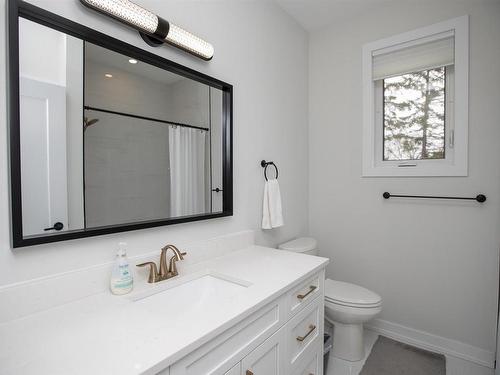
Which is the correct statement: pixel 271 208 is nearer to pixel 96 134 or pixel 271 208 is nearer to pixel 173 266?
pixel 173 266

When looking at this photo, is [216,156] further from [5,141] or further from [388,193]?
[388,193]

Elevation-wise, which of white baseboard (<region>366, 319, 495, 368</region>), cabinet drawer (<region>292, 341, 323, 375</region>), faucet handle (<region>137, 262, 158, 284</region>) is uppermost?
faucet handle (<region>137, 262, 158, 284</region>)

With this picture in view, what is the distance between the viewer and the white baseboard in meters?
1.81

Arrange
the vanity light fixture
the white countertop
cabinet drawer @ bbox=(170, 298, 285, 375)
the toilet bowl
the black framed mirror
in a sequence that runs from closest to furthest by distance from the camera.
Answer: the white countertop → cabinet drawer @ bbox=(170, 298, 285, 375) → the black framed mirror → the vanity light fixture → the toilet bowl

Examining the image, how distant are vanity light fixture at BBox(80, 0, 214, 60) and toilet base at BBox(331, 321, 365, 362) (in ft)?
6.34

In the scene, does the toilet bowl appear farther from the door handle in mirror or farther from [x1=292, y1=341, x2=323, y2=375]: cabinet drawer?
the door handle in mirror

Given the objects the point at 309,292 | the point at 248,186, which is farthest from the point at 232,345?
the point at 248,186

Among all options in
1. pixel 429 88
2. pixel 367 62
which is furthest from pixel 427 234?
pixel 367 62

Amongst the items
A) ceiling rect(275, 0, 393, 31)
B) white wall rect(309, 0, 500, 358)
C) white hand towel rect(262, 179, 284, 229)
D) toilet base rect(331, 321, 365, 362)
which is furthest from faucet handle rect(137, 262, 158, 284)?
ceiling rect(275, 0, 393, 31)

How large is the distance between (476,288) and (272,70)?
2.07m

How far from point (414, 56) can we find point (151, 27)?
1.91 metres

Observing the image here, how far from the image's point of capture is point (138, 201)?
1.21m

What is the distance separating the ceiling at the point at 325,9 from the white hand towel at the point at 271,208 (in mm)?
1390

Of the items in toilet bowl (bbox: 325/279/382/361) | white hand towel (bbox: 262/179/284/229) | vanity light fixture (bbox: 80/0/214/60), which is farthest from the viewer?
white hand towel (bbox: 262/179/284/229)
